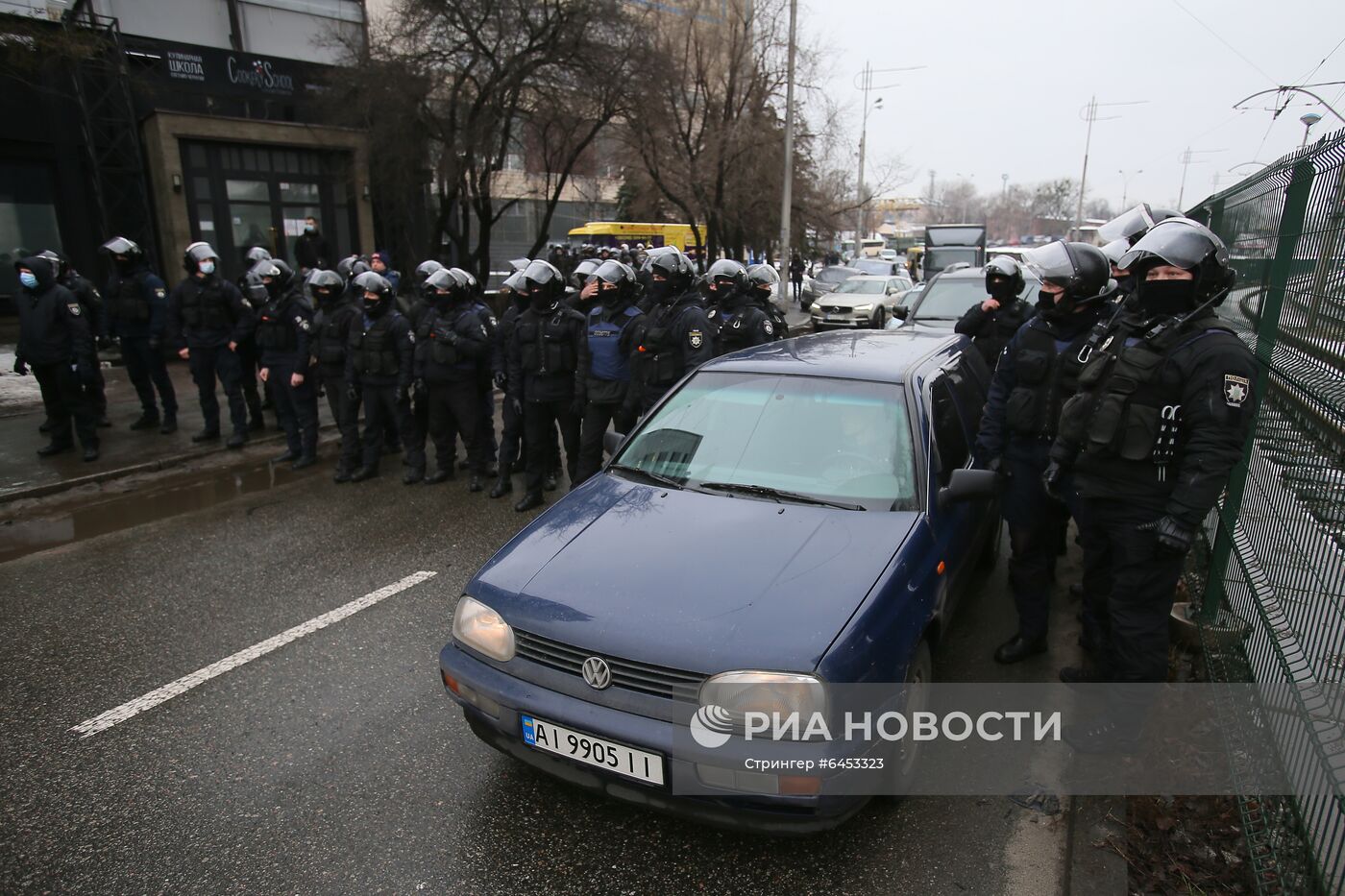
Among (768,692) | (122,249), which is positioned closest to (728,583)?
(768,692)

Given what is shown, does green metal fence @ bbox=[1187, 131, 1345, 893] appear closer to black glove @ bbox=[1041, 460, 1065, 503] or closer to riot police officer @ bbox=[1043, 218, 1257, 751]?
riot police officer @ bbox=[1043, 218, 1257, 751]

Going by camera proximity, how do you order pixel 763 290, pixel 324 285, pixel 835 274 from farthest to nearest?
pixel 835 274 → pixel 763 290 → pixel 324 285

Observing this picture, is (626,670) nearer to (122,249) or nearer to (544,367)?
(544,367)

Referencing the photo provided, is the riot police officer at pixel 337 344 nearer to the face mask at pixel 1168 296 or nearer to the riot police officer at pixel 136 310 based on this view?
the riot police officer at pixel 136 310

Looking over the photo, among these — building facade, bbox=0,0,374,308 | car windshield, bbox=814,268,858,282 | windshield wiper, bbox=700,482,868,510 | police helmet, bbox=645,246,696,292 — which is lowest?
windshield wiper, bbox=700,482,868,510

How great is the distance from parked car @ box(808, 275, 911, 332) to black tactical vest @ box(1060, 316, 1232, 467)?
52.7 feet

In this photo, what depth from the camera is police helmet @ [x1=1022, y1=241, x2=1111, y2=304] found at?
3809mm

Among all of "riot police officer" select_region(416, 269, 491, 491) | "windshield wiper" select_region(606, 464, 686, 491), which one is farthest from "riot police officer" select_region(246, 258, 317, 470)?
"windshield wiper" select_region(606, 464, 686, 491)

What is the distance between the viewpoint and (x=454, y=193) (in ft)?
56.7

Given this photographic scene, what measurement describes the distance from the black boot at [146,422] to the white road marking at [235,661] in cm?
603

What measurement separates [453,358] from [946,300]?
6691 millimetres

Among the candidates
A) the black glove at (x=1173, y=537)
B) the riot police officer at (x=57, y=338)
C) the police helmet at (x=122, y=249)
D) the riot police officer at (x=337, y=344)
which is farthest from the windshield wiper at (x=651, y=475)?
the police helmet at (x=122, y=249)

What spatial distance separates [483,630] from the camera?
117 inches

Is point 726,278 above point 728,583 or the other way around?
above
